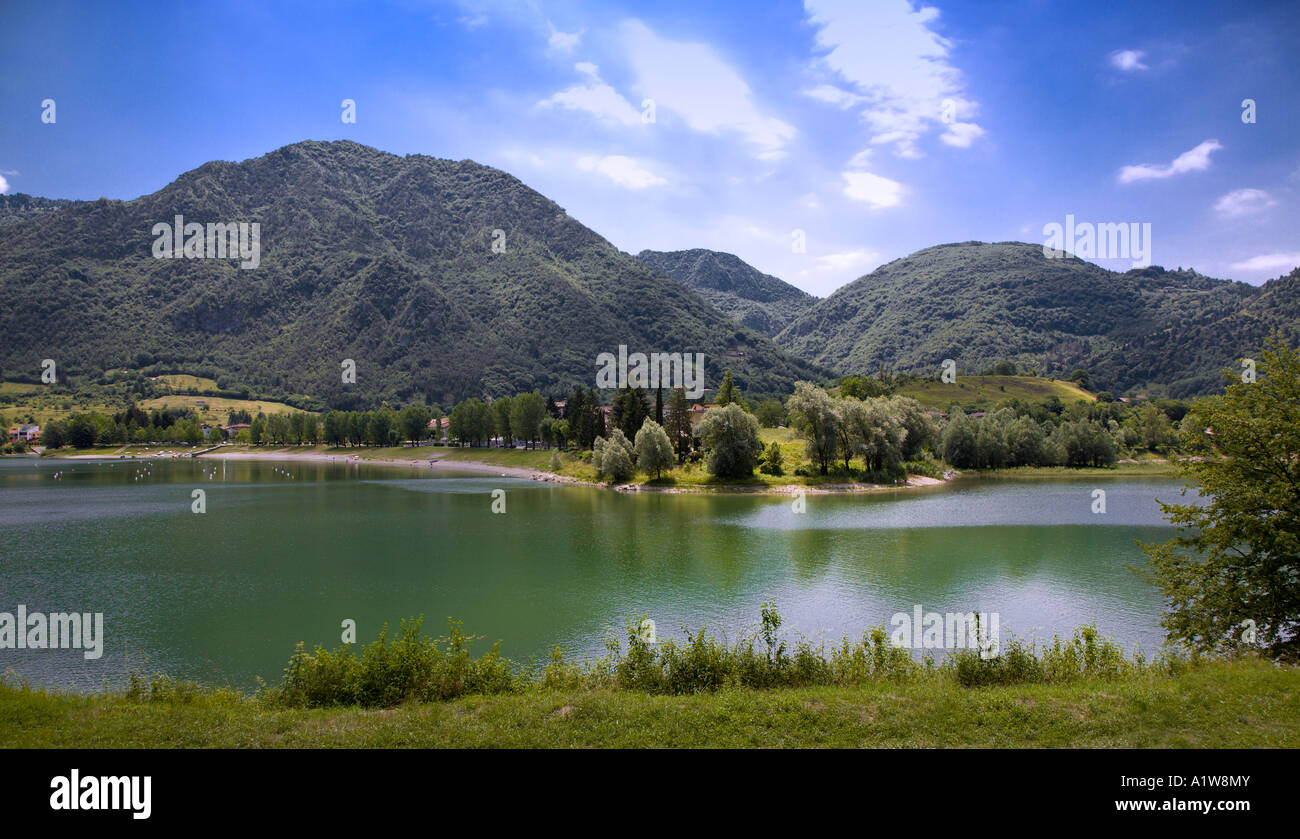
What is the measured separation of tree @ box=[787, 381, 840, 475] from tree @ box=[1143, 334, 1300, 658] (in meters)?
51.2

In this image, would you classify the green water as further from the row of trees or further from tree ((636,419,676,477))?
the row of trees

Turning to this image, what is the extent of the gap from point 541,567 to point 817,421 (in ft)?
135

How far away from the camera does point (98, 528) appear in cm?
4344

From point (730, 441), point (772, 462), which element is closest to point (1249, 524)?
point (730, 441)

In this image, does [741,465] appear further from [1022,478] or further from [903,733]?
[903,733]

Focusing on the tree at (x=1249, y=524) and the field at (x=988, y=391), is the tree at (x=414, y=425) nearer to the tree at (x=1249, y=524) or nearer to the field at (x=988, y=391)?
the field at (x=988, y=391)

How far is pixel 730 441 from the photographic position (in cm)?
6469

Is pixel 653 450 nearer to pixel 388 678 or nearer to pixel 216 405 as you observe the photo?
pixel 388 678

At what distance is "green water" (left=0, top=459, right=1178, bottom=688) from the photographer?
21.8 m

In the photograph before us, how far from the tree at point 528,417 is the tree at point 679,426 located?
35582 millimetres

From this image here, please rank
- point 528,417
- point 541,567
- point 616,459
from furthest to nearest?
point 528,417 < point 616,459 < point 541,567

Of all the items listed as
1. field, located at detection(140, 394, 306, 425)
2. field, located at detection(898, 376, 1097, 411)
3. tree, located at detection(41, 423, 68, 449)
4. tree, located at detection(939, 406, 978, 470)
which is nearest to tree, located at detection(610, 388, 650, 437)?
tree, located at detection(939, 406, 978, 470)
